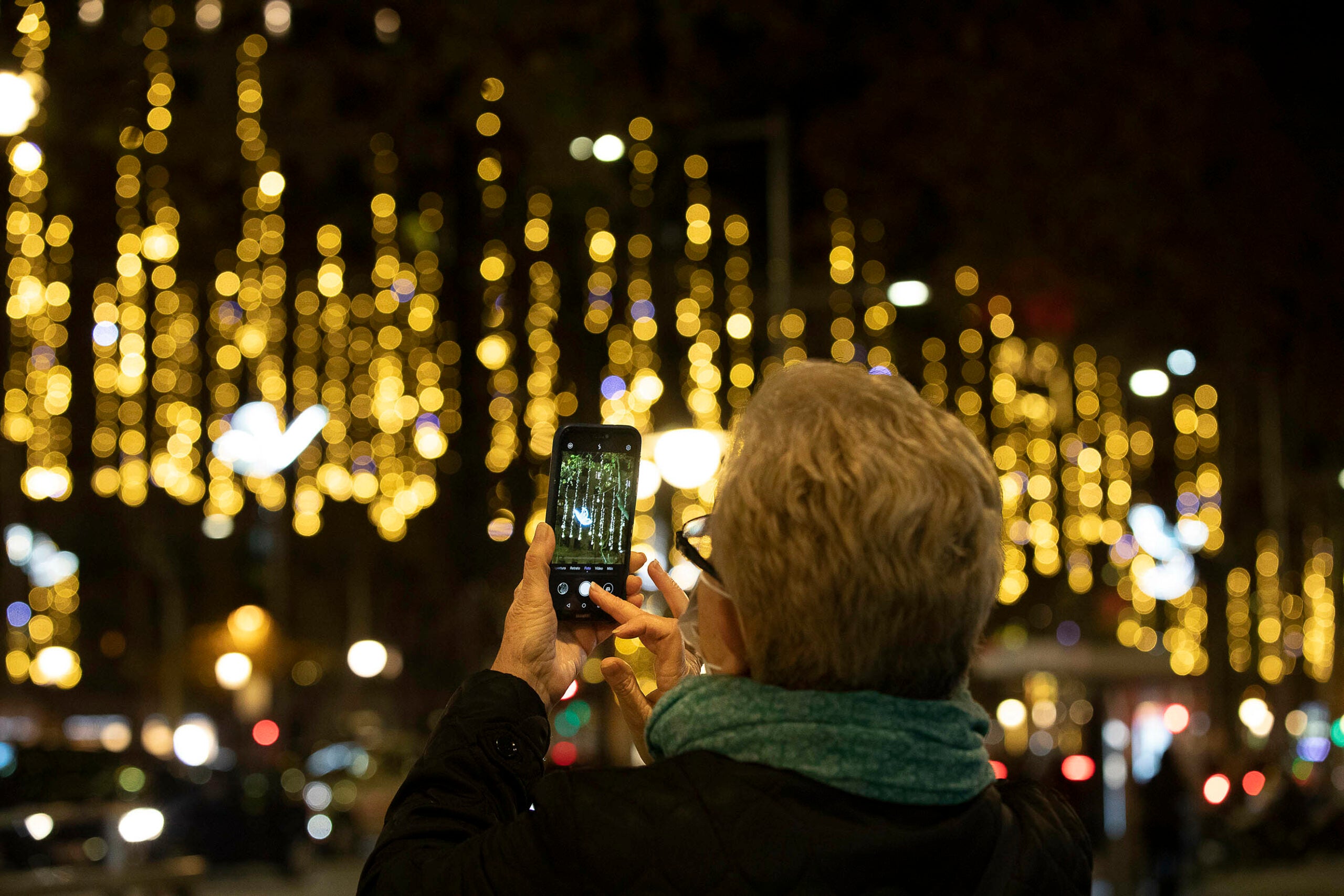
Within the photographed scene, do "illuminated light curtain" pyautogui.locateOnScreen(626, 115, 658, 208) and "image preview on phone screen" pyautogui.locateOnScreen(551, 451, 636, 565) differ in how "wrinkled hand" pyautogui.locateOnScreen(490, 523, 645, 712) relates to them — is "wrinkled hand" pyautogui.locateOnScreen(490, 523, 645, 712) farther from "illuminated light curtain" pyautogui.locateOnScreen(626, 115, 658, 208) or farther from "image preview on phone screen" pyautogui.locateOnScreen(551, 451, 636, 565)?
"illuminated light curtain" pyautogui.locateOnScreen(626, 115, 658, 208)

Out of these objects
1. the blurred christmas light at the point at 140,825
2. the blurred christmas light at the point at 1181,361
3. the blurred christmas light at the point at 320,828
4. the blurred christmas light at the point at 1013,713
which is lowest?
the blurred christmas light at the point at 1013,713

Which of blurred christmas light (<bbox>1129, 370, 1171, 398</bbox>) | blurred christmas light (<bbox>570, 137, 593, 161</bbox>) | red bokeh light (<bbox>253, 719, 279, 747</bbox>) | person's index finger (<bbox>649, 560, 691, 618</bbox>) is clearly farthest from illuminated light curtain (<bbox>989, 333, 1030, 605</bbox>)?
person's index finger (<bbox>649, 560, 691, 618</bbox>)

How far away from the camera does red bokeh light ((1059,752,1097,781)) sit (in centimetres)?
1814

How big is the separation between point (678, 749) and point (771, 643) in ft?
0.54

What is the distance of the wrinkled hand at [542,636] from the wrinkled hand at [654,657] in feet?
0.05

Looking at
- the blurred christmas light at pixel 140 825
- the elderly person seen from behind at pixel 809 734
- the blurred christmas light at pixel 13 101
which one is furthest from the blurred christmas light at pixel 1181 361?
the elderly person seen from behind at pixel 809 734

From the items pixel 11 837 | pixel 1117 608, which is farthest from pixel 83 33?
pixel 1117 608

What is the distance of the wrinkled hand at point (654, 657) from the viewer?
7.82 feet

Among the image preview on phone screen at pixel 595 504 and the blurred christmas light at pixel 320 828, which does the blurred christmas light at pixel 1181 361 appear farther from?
the image preview on phone screen at pixel 595 504

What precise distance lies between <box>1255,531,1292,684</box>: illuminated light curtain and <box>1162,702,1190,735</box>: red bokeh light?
18.8ft

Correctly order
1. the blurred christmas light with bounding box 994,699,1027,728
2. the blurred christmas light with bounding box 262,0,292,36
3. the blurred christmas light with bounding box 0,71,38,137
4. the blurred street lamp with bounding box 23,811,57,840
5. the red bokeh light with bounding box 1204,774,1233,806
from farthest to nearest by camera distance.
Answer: the blurred christmas light with bounding box 994,699,1027,728 < the red bokeh light with bounding box 1204,774,1233,806 < the blurred christmas light with bounding box 262,0,292,36 < the blurred street lamp with bounding box 23,811,57,840 < the blurred christmas light with bounding box 0,71,38,137

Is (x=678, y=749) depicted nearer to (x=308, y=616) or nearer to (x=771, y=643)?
(x=771, y=643)

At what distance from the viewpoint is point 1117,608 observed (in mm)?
19828

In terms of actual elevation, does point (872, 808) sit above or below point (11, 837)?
above
